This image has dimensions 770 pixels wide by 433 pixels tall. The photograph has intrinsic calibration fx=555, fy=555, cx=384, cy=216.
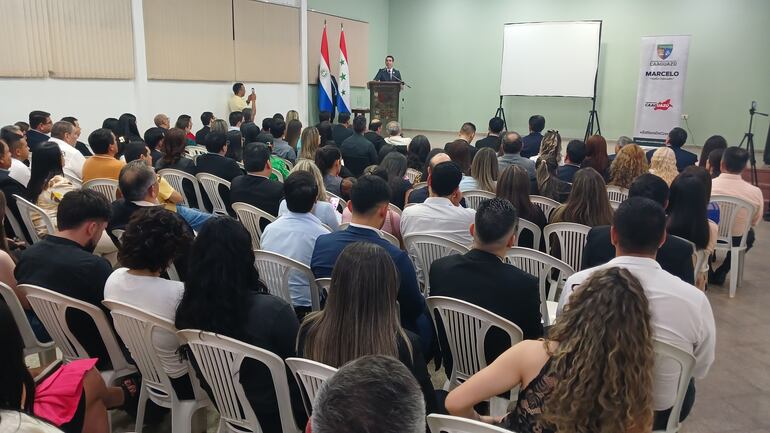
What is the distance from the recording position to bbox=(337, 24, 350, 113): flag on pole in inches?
473

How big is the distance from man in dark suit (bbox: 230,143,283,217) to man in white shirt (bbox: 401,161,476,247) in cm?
118

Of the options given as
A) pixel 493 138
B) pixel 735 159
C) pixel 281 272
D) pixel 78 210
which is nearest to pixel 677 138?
pixel 735 159

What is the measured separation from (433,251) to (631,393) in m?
1.84

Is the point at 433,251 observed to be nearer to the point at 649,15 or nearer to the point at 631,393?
the point at 631,393

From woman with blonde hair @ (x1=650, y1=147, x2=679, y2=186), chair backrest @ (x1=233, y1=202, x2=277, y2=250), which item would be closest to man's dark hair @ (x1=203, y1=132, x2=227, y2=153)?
chair backrest @ (x1=233, y1=202, x2=277, y2=250)

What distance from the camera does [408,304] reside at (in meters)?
2.35

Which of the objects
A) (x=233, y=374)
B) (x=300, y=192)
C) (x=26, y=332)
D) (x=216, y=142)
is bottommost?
(x=26, y=332)

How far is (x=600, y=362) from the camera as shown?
136cm

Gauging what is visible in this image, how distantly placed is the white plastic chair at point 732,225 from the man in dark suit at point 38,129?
631cm

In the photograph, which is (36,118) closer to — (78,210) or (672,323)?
(78,210)

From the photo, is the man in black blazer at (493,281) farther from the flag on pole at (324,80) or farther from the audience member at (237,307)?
the flag on pole at (324,80)

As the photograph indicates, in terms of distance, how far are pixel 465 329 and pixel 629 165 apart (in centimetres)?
318

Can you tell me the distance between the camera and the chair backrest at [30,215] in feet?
11.4

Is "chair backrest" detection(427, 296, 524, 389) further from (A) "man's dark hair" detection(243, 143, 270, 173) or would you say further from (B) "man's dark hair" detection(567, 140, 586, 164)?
(B) "man's dark hair" detection(567, 140, 586, 164)
